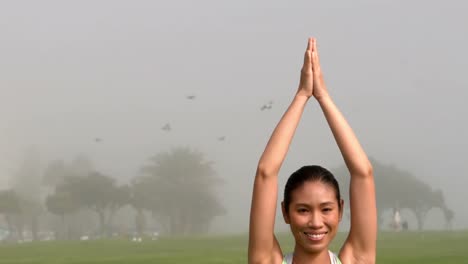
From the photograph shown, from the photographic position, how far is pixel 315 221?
3.59 meters

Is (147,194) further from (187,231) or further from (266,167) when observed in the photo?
(266,167)

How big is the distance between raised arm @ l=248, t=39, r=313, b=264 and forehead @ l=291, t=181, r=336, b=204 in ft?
0.39

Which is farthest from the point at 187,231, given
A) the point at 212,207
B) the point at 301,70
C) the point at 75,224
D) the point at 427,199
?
the point at 301,70

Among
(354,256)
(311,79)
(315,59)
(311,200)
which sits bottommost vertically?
(354,256)

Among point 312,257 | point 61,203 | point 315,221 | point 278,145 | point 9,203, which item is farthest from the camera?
point 9,203

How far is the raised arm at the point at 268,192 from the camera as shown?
12.2ft

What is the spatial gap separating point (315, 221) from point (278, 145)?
1.34 ft

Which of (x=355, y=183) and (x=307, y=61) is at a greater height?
(x=307, y=61)

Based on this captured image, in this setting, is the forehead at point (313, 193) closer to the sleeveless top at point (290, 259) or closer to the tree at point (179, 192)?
the sleeveless top at point (290, 259)

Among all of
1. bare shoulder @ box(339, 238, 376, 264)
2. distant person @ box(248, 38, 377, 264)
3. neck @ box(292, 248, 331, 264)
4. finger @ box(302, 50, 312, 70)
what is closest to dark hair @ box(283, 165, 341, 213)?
distant person @ box(248, 38, 377, 264)

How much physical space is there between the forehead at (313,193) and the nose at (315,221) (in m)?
0.06

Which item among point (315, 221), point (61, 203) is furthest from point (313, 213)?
point (61, 203)

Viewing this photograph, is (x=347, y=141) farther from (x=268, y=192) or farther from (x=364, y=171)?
(x=268, y=192)

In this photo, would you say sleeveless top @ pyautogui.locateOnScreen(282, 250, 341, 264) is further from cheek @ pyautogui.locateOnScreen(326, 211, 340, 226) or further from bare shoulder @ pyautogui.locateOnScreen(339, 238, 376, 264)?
cheek @ pyautogui.locateOnScreen(326, 211, 340, 226)
